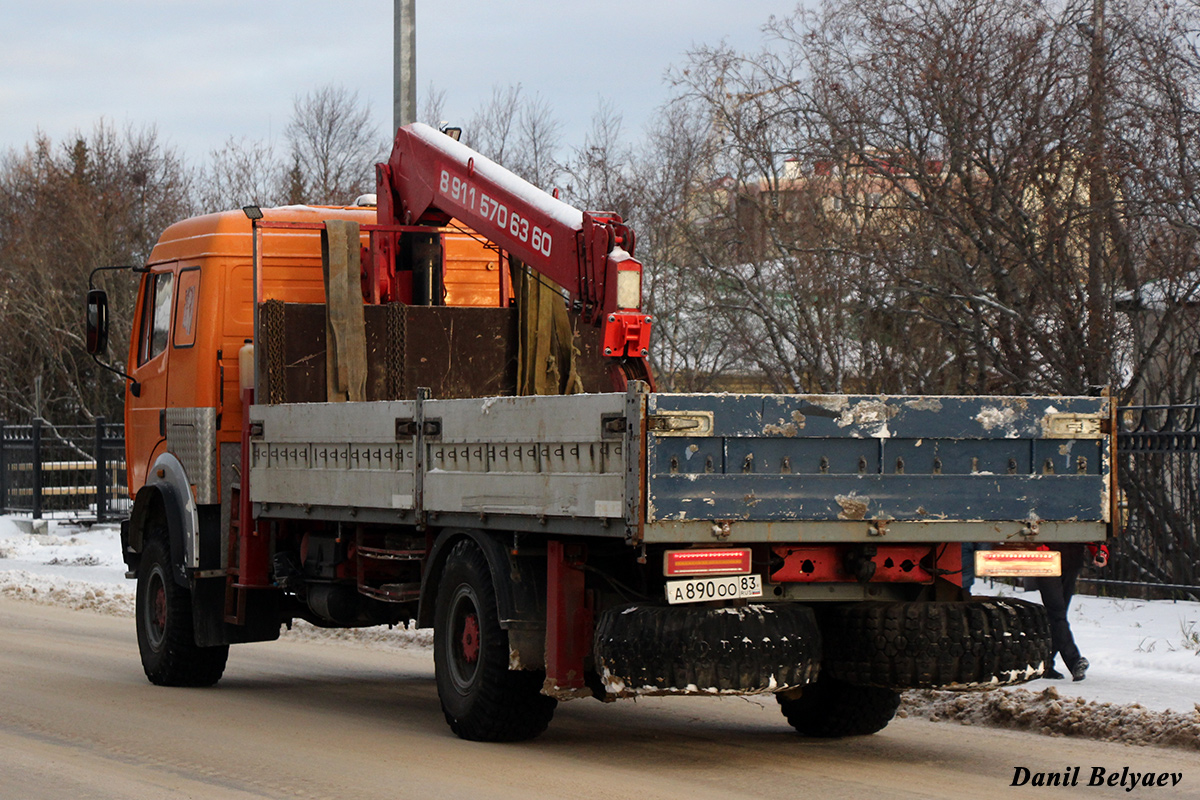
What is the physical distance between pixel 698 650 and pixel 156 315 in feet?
20.9

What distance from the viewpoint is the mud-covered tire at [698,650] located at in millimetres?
7219

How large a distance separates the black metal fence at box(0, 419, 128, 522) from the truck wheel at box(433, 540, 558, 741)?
1864 centimetres

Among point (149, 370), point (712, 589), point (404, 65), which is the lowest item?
point (712, 589)

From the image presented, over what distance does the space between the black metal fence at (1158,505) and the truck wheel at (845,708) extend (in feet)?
17.8

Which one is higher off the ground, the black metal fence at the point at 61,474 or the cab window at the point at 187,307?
the cab window at the point at 187,307

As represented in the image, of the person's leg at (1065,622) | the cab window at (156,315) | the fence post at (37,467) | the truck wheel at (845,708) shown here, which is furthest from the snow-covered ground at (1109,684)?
the fence post at (37,467)

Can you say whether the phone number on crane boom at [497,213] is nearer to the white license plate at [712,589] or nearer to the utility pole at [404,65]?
the white license plate at [712,589]

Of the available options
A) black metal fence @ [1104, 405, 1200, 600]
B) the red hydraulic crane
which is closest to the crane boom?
the red hydraulic crane

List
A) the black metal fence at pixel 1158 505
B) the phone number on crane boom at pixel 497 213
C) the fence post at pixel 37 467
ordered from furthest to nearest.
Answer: the fence post at pixel 37 467 < the black metal fence at pixel 1158 505 < the phone number on crane boom at pixel 497 213

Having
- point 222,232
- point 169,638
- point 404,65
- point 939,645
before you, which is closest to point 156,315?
point 222,232

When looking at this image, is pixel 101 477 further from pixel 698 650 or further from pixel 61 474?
pixel 698 650

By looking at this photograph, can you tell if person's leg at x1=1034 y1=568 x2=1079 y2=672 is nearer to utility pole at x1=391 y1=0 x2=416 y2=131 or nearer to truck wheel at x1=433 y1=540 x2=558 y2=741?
truck wheel at x1=433 y1=540 x2=558 y2=741

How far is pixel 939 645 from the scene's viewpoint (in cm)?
753

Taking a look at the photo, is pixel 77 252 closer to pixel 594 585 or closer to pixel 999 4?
Answer: pixel 999 4
